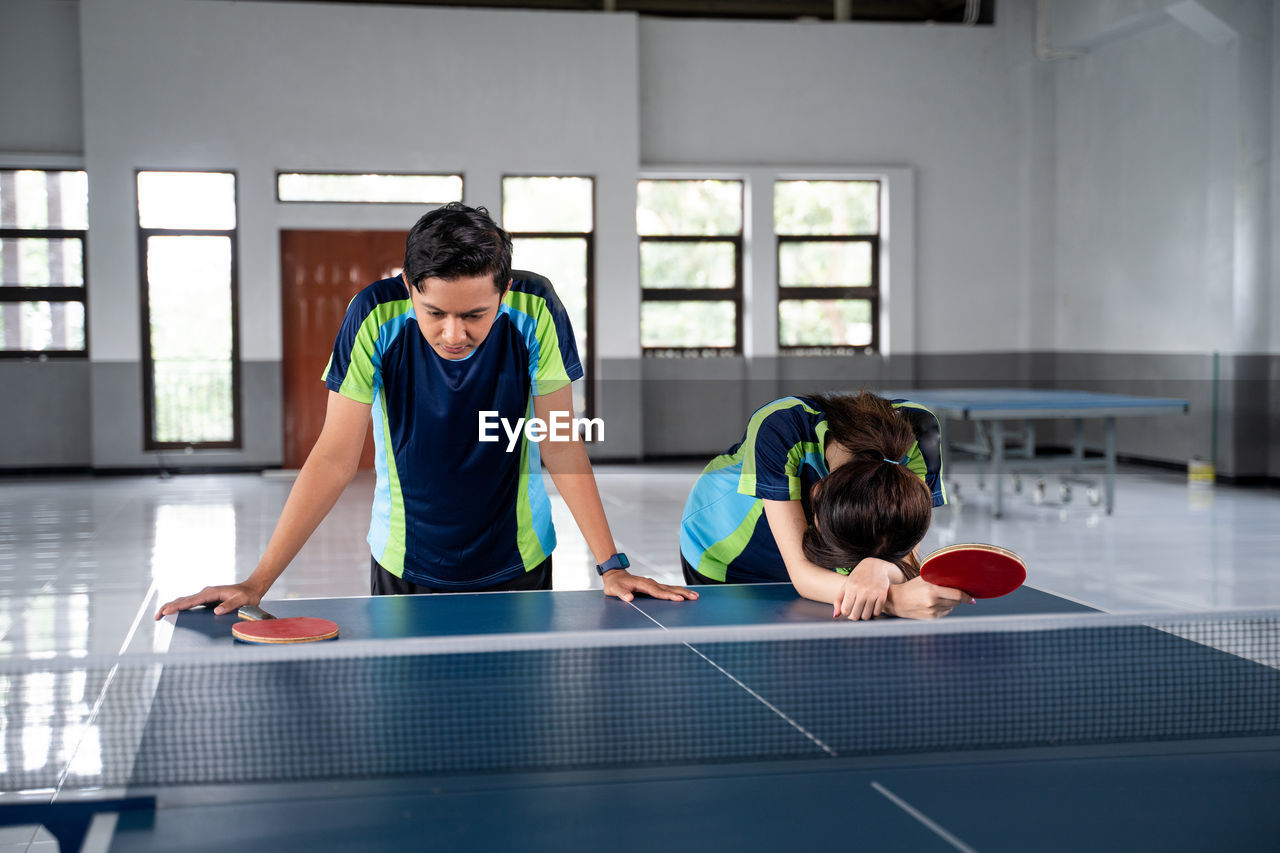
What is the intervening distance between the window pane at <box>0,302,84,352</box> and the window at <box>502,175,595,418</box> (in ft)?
13.5

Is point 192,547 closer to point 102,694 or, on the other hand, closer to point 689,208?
point 102,694

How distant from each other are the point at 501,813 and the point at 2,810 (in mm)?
800

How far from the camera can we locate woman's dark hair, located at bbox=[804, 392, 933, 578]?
2.00 m

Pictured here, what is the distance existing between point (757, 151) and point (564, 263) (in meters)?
2.26

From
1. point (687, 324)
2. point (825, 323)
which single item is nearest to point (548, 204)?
point (687, 324)

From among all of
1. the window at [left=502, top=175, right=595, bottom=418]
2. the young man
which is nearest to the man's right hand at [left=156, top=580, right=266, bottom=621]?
the young man

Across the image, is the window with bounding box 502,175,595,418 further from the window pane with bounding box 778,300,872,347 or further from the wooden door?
the window pane with bounding box 778,300,872,347

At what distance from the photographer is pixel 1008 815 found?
4.92 feet

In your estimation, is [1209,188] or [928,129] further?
[928,129]

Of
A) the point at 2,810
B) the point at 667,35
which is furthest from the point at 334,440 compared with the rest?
the point at 667,35

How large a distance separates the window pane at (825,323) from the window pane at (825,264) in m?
0.21

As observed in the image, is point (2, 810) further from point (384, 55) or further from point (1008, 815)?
point (384, 55)

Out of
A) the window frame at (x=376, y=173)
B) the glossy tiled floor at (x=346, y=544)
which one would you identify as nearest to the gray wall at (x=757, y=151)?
the window frame at (x=376, y=173)

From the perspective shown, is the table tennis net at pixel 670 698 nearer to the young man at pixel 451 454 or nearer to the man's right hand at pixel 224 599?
the man's right hand at pixel 224 599
